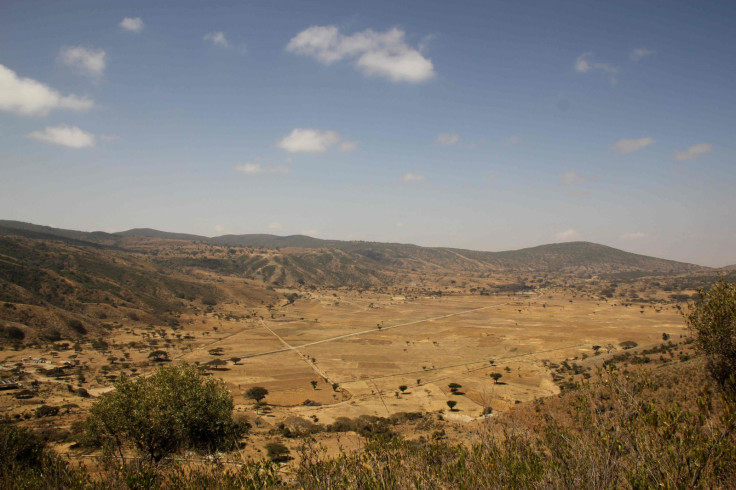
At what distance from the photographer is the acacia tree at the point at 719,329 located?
24.2 metres

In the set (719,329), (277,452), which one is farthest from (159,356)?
(719,329)

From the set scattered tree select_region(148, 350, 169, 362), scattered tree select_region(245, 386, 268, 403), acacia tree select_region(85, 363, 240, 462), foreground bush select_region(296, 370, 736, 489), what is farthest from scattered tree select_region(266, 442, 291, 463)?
scattered tree select_region(148, 350, 169, 362)

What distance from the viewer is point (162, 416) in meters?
26.6

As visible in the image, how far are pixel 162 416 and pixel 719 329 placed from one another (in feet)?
131

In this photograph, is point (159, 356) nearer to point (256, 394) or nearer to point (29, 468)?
point (256, 394)

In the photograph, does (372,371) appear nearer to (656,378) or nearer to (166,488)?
(656,378)

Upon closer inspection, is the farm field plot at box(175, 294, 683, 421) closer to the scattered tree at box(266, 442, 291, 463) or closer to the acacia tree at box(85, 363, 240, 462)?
the scattered tree at box(266, 442, 291, 463)

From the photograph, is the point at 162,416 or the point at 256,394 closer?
the point at 162,416

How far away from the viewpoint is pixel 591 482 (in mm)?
9984

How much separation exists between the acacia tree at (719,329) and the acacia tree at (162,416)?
3522cm

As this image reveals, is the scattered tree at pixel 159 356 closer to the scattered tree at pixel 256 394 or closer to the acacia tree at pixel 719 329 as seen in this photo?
the scattered tree at pixel 256 394

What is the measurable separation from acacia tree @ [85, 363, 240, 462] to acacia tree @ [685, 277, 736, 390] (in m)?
35.2

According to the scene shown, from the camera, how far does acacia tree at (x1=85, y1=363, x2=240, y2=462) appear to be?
1042 inches

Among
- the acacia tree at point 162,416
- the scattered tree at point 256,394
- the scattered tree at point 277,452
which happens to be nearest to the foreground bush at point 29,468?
the acacia tree at point 162,416
